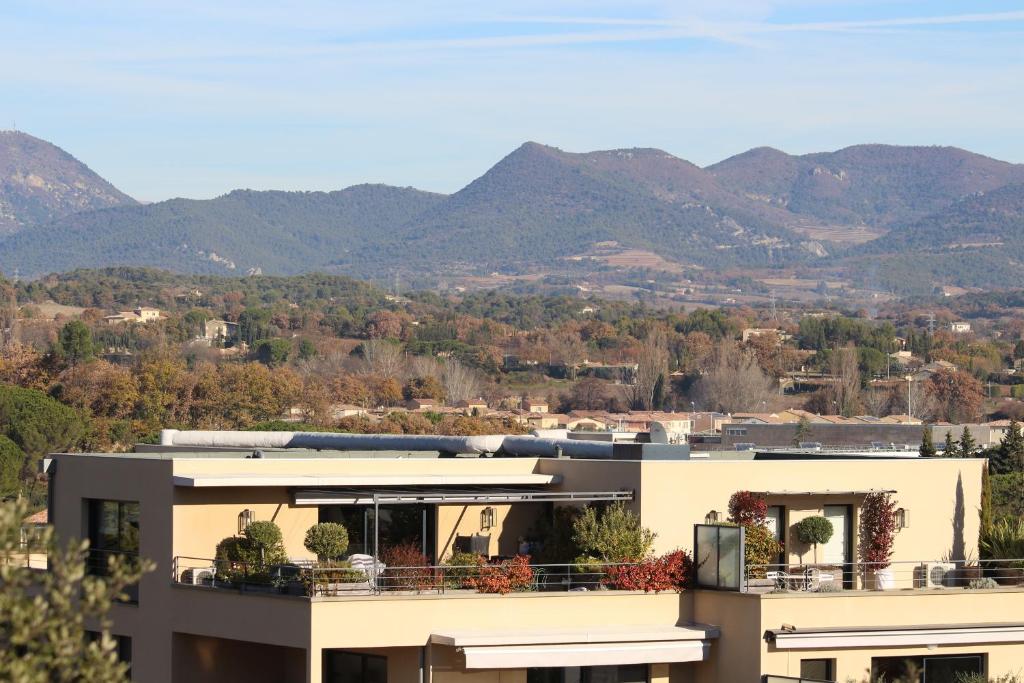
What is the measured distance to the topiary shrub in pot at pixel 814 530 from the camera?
73.5 ft

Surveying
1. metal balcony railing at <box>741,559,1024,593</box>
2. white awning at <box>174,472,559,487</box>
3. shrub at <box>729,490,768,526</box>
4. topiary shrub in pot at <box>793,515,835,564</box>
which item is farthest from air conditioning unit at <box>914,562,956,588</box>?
white awning at <box>174,472,559,487</box>

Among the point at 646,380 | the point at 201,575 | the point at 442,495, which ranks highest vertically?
the point at 442,495

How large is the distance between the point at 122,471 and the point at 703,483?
7.09m

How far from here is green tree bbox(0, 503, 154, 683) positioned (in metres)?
10.4

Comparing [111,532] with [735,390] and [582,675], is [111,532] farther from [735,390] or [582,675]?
[735,390]

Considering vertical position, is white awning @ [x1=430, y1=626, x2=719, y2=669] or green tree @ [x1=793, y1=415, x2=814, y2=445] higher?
white awning @ [x1=430, y1=626, x2=719, y2=669]

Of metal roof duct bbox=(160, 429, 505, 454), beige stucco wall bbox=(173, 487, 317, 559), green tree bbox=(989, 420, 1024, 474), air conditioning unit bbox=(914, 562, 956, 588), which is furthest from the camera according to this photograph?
green tree bbox=(989, 420, 1024, 474)

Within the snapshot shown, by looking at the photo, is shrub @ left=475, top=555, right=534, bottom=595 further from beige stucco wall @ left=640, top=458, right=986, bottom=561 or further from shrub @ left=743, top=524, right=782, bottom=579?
shrub @ left=743, top=524, right=782, bottom=579

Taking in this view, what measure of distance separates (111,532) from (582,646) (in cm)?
624

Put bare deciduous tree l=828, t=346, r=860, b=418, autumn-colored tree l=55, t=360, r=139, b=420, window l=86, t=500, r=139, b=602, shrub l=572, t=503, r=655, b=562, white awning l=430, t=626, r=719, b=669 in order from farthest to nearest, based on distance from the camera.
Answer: bare deciduous tree l=828, t=346, r=860, b=418 < autumn-colored tree l=55, t=360, r=139, b=420 < window l=86, t=500, r=139, b=602 < shrub l=572, t=503, r=655, b=562 < white awning l=430, t=626, r=719, b=669

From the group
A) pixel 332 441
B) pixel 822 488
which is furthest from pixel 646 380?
pixel 822 488

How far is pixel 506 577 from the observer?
20031 millimetres

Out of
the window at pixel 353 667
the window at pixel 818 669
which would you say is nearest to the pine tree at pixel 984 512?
the window at pixel 818 669

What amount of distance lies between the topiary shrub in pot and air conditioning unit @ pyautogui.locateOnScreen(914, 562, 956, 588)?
1.53 m
